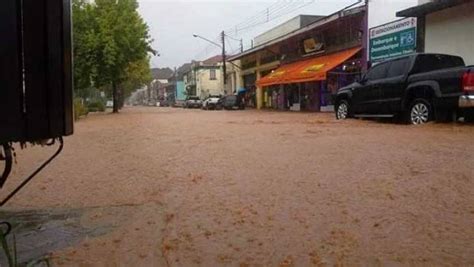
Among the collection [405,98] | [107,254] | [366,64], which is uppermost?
[366,64]

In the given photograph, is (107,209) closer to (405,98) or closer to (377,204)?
(377,204)

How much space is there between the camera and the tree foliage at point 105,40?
37.1m

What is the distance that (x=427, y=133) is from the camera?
39.8 feet

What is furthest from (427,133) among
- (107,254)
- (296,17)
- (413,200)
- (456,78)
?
(296,17)

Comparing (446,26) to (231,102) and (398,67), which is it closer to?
(398,67)

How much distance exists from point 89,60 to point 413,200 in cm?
3448

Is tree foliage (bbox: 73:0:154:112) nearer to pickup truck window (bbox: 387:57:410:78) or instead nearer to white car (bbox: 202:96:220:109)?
white car (bbox: 202:96:220:109)

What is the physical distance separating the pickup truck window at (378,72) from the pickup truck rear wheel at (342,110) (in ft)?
5.49

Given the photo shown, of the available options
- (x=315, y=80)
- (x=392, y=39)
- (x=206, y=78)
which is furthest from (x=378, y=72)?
(x=206, y=78)

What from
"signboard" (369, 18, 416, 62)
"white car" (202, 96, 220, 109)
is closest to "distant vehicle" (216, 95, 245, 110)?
"white car" (202, 96, 220, 109)

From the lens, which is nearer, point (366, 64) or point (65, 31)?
point (65, 31)

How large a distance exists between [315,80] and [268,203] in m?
22.7

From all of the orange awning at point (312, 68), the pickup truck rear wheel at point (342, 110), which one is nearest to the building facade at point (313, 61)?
the orange awning at point (312, 68)

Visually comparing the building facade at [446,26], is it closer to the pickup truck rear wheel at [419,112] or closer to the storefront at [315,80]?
the pickup truck rear wheel at [419,112]
